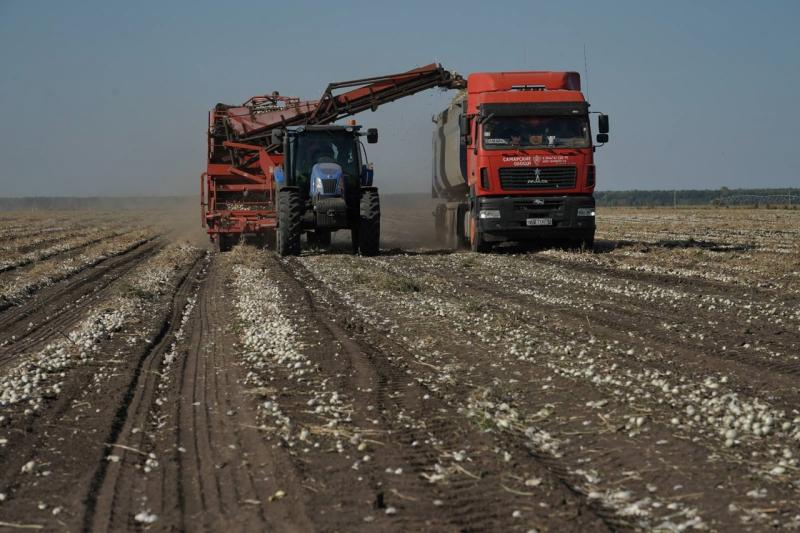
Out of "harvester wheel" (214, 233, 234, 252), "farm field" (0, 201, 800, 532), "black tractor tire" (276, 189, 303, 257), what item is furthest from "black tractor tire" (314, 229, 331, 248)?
"farm field" (0, 201, 800, 532)

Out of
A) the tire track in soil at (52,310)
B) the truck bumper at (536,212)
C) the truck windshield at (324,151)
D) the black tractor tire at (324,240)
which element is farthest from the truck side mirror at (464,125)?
the tire track in soil at (52,310)

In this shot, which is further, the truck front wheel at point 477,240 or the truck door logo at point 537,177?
the truck front wheel at point 477,240

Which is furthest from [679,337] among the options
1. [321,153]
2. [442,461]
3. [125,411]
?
[321,153]

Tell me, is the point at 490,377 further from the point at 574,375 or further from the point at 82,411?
the point at 82,411

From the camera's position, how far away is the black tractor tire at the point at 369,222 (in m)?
21.7

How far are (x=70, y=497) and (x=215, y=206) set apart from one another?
826 inches

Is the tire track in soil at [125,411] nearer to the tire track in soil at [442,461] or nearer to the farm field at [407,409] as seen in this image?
the farm field at [407,409]

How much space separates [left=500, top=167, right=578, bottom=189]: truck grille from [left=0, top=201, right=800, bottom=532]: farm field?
271 inches

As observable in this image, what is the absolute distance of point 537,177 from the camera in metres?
21.0

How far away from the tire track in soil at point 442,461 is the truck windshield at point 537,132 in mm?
13193

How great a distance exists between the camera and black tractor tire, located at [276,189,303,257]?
844 inches

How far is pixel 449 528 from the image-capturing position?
14.4 feet

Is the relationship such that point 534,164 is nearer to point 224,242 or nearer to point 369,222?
point 369,222

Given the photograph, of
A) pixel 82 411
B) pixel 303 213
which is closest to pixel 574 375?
pixel 82 411
